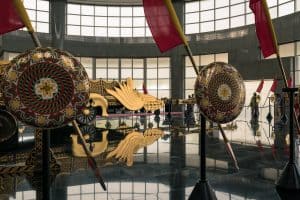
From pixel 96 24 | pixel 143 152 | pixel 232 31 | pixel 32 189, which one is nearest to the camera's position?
pixel 32 189

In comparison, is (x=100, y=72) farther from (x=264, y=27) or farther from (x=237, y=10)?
(x=264, y=27)

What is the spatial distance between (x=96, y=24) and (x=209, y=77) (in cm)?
3468

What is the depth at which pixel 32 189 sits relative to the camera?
528cm

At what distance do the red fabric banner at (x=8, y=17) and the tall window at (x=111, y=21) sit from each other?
109 feet

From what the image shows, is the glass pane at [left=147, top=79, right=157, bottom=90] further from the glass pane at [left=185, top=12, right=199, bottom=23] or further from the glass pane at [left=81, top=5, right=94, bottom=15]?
the glass pane at [left=81, top=5, right=94, bottom=15]

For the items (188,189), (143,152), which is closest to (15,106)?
(188,189)

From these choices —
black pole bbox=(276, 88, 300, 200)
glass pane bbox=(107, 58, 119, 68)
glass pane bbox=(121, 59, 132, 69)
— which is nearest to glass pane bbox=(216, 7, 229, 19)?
glass pane bbox=(121, 59, 132, 69)

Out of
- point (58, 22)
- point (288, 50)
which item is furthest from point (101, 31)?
point (288, 50)

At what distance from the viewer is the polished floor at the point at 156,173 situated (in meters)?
5.11

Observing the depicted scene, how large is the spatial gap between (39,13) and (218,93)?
3302cm

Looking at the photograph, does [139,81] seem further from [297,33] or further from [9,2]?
[9,2]

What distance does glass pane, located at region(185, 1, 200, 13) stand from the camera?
1406 inches

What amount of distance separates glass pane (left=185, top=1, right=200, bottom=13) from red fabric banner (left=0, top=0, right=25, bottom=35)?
33131mm

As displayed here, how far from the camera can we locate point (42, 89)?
126 inches
